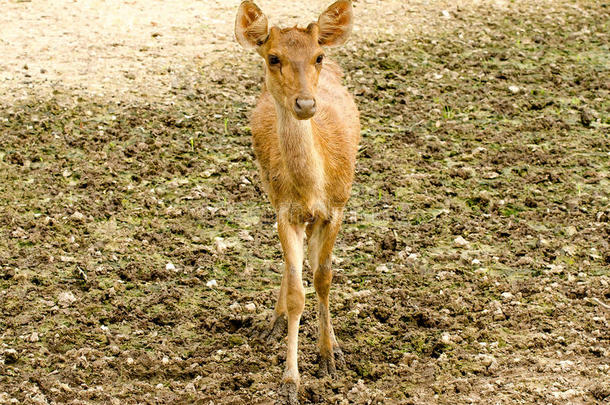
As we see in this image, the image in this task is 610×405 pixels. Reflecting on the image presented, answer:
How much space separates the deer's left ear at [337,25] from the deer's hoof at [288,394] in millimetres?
2271

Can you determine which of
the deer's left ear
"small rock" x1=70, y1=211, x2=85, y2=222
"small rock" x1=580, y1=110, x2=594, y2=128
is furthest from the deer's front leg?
"small rock" x1=580, y1=110, x2=594, y2=128

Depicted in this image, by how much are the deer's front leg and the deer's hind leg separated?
0.21m

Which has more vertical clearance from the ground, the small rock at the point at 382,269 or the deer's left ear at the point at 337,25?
the deer's left ear at the point at 337,25

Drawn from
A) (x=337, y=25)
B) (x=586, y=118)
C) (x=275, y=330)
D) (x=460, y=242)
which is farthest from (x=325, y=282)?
(x=586, y=118)

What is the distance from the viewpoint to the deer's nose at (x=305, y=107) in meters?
5.28

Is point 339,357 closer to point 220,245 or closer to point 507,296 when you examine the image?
point 507,296

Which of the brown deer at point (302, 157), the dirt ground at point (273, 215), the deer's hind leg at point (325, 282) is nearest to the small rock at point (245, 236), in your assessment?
the dirt ground at point (273, 215)

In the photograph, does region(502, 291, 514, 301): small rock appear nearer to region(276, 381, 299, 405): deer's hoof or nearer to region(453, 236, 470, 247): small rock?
region(453, 236, 470, 247): small rock

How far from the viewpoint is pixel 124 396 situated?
19.0ft

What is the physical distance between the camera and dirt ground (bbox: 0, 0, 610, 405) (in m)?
6.05

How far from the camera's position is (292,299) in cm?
581

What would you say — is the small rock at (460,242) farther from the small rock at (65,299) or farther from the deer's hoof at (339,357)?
the small rock at (65,299)

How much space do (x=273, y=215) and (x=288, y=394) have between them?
276 cm

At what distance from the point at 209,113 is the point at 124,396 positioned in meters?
4.77
